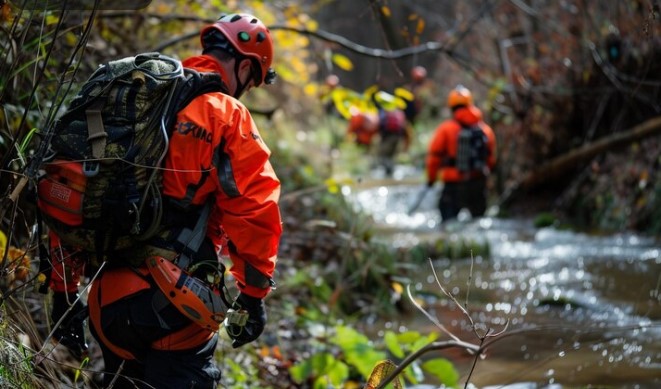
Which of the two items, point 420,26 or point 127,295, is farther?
point 420,26

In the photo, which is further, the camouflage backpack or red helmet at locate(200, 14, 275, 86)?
red helmet at locate(200, 14, 275, 86)

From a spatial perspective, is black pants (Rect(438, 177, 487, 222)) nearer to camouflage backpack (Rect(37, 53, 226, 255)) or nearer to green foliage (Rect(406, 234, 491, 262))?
green foliage (Rect(406, 234, 491, 262))

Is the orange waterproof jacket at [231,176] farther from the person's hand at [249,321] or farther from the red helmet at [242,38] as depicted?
the red helmet at [242,38]

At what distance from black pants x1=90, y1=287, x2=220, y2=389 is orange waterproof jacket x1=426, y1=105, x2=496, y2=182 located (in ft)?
29.4

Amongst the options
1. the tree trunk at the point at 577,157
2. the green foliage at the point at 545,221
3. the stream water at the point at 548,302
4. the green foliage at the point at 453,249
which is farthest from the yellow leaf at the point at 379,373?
the green foliage at the point at 545,221

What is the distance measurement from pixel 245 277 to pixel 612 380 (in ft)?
9.80

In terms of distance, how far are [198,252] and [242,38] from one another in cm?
99

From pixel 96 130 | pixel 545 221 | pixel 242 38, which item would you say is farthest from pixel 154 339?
pixel 545 221

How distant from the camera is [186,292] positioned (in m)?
3.45

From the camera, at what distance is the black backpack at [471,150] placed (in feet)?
39.7

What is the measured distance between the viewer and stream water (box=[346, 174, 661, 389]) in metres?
5.57

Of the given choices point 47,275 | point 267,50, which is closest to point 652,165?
point 267,50

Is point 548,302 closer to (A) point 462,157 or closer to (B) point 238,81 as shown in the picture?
(A) point 462,157

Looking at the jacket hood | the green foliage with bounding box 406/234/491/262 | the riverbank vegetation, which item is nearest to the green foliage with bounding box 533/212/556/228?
the riverbank vegetation
